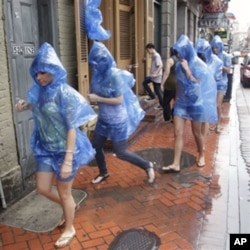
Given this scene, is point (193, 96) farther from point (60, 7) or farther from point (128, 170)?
point (60, 7)

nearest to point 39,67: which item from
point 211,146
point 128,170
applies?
point 128,170

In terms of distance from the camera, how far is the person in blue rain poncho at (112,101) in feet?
12.7

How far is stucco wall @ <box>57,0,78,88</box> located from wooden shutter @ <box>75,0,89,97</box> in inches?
5.0

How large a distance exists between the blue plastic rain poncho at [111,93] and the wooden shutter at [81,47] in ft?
4.74

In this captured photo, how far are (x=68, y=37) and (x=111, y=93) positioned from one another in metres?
1.90

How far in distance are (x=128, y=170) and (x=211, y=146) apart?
192cm

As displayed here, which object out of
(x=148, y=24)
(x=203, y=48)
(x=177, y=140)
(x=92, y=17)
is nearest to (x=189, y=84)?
(x=177, y=140)


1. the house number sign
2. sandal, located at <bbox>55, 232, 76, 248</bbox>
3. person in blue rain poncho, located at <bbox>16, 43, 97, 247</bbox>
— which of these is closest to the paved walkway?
sandal, located at <bbox>55, 232, 76, 248</bbox>

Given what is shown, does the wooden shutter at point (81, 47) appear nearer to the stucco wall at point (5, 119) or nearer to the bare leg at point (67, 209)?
the stucco wall at point (5, 119)

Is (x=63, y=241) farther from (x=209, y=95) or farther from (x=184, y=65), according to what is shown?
(x=209, y=95)

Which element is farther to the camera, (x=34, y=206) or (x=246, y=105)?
(x=246, y=105)

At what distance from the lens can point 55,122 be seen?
9.23 ft

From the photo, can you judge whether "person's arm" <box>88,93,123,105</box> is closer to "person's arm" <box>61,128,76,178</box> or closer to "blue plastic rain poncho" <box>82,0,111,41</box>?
"person's arm" <box>61,128,76,178</box>

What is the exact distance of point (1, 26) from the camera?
370 centimetres
